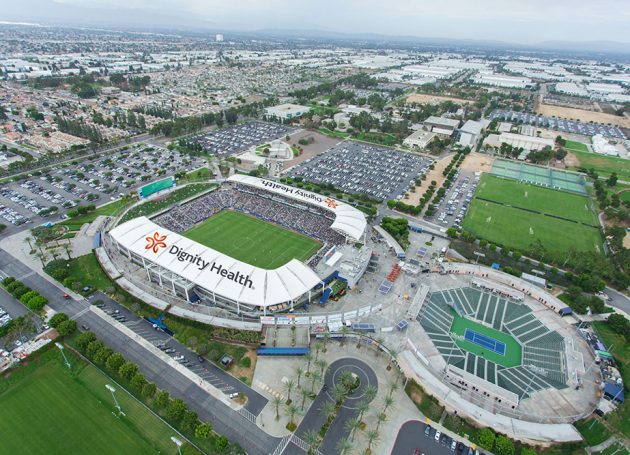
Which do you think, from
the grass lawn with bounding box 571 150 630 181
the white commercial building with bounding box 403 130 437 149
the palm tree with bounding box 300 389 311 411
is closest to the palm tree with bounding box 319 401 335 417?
the palm tree with bounding box 300 389 311 411

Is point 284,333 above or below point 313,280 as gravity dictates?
below

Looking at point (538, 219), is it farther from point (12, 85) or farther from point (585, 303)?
point (12, 85)

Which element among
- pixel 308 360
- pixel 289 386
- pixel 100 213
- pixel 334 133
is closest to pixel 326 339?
pixel 308 360

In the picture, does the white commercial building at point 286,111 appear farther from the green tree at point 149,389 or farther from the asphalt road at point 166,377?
the green tree at point 149,389

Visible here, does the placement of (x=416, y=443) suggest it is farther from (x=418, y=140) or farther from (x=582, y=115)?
(x=582, y=115)

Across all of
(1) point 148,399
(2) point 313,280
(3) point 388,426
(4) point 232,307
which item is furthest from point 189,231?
(3) point 388,426

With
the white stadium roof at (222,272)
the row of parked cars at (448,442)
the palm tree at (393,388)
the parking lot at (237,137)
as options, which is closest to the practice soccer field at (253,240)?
the white stadium roof at (222,272)
